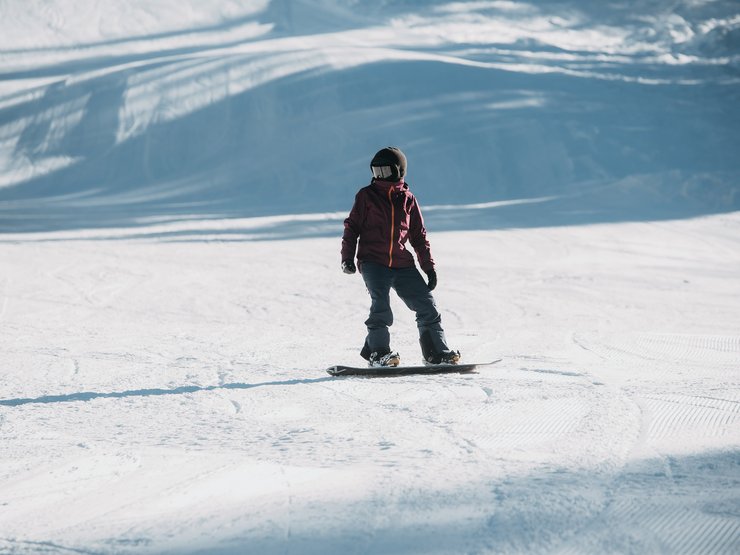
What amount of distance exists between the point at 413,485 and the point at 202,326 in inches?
160

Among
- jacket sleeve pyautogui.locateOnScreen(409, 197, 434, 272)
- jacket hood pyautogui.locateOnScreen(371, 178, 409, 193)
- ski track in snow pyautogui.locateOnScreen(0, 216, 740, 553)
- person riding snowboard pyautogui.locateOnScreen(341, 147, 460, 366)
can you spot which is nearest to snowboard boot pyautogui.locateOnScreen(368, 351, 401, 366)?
person riding snowboard pyautogui.locateOnScreen(341, 147, 460, 366)

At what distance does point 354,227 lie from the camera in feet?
14.9

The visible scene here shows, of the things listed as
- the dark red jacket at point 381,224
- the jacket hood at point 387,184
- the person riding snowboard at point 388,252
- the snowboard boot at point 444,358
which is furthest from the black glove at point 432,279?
the jacket hood at point 387,184

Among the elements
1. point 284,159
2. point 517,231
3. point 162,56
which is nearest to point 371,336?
point 517,231

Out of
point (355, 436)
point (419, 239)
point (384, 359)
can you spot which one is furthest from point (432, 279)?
point (355, 436)

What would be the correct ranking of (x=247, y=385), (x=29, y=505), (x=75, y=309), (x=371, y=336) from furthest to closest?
(x=75, y=309) < (x=371, y=336) < (x=247, y=385) < (x=29, y=505)

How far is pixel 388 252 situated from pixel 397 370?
0.60 m

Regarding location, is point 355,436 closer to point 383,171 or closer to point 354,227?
point 354,227

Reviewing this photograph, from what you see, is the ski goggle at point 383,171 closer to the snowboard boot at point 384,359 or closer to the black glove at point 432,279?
the black glove at point 432,279

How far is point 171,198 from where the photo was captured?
20.4m

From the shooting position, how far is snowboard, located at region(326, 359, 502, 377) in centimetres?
446

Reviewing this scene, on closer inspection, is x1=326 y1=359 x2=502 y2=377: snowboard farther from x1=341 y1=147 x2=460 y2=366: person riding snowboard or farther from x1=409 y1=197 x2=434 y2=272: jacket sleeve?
x1=409 y1=197 x2=434 y2=272: jacket sleeve

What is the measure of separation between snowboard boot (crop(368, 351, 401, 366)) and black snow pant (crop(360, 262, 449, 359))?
0.02 meters

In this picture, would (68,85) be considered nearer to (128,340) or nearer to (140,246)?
(140,246)
